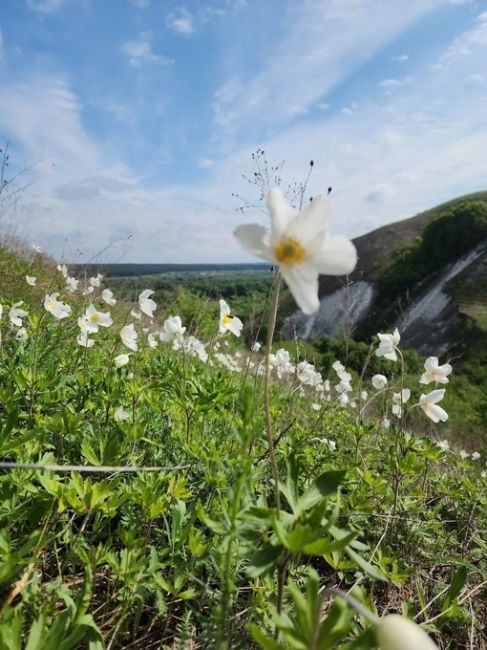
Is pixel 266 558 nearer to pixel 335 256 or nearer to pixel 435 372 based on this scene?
pixel 335 256

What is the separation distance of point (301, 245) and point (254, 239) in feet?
0.47

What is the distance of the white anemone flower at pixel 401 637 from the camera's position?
868mm

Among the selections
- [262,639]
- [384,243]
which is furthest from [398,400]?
[384,243]

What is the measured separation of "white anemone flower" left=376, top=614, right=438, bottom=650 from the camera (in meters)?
0.87

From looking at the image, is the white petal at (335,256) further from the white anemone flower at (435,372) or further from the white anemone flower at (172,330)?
the white anemone flower at (172,330)

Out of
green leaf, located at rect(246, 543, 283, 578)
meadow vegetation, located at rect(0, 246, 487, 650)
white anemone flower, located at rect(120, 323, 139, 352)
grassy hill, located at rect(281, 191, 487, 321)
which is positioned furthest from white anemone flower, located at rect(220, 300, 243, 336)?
grassy hill, located at rect(281, 191, 487, 321)

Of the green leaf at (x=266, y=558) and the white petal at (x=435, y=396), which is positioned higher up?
the green leaf at (x=266, y=558)

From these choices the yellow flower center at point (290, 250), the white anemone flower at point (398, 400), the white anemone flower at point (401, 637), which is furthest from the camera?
the white anemone flower at point (398, 400)

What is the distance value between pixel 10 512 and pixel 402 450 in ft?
6.86

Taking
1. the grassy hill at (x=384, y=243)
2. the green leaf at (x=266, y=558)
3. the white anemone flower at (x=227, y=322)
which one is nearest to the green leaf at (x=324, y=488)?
the green leaf at (x=266, y=558)

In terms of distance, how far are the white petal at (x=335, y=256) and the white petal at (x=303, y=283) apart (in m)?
0.04

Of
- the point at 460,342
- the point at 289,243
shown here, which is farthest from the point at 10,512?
the point at 460,342

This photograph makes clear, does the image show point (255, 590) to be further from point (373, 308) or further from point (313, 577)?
point (373, 308)

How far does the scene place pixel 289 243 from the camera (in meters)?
1.29
